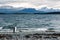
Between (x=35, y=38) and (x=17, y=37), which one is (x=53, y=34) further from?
(x=17, y=37)

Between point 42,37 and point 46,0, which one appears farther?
point 46,0

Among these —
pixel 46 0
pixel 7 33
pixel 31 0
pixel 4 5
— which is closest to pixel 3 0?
pixel 4 5

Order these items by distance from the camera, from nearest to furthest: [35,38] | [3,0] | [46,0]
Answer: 1. [35,38]
2. [3,0]
3. [46,0]

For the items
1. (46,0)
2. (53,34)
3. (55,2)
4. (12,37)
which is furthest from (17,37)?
(46,0)

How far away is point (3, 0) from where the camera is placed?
8609 mm

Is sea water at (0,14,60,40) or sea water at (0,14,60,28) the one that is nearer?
sea water at (0,14,60,40)

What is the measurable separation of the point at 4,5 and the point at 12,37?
201 inches

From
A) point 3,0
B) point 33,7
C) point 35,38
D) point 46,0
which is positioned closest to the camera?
point 35,38

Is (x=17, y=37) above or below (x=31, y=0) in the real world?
below

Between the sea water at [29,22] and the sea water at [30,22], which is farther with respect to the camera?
the sea water at [30,22]

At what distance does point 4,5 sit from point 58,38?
538cm

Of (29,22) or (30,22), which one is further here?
(30,22)

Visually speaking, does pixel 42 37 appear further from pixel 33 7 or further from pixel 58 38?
pixel 33 7

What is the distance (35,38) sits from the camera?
384cm
